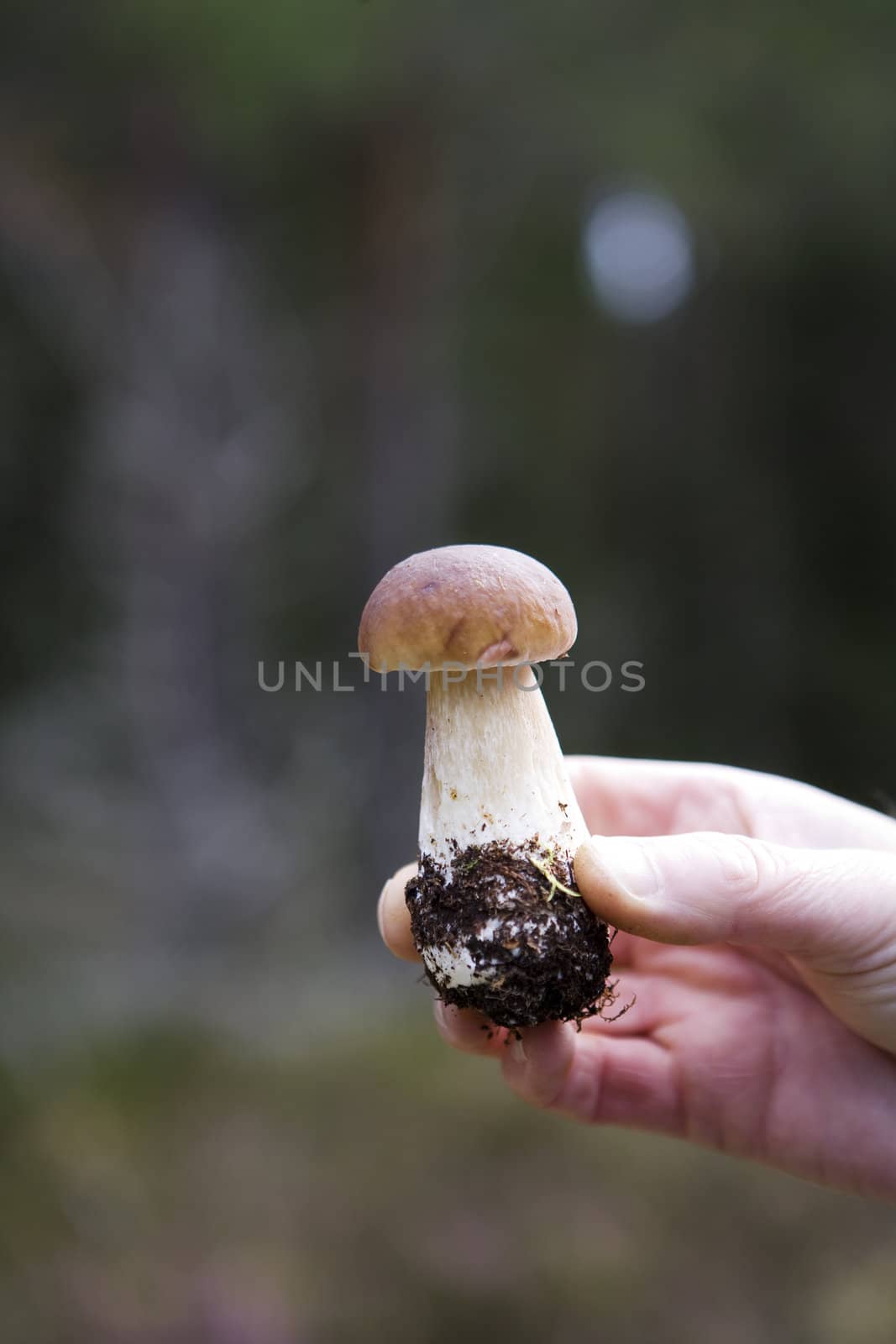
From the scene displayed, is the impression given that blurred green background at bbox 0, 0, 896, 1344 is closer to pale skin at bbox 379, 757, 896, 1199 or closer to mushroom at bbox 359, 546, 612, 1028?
pale skin at bbox 379, 757, 896, 1199

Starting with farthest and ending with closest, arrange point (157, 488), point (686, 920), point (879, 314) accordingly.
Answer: point (879, 314) → point (157, 488) → point (686, 920)

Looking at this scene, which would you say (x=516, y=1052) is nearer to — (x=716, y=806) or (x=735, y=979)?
(x=735, y=979)

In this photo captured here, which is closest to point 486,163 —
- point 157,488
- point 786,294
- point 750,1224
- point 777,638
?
point 786,294

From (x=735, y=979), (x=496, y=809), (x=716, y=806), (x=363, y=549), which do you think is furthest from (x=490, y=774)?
(x=363, y=549)

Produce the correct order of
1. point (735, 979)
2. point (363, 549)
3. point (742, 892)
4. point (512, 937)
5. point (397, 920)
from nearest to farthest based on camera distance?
point (742, 892) < point (512, 937) < point (397, 920) < point (735, 979) < point (363, 549)

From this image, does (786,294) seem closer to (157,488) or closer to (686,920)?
(157,488)
